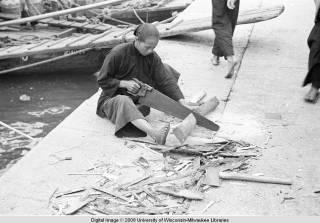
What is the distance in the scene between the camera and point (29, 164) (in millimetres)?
4137

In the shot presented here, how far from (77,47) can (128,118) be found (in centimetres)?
395

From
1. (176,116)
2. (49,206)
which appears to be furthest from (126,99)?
(49,206)

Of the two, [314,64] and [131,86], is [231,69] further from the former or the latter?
[131,86]

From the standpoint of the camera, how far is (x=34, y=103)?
336 inches

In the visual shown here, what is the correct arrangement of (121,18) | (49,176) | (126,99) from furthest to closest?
(121,18), (126,99), (49,176)

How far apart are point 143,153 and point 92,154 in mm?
468

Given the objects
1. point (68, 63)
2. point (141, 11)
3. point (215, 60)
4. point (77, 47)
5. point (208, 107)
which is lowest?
point (68, 63)

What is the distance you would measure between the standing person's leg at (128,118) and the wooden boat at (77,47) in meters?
3.54

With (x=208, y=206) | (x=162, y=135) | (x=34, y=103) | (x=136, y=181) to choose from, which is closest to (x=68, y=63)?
(x=34, y=103)

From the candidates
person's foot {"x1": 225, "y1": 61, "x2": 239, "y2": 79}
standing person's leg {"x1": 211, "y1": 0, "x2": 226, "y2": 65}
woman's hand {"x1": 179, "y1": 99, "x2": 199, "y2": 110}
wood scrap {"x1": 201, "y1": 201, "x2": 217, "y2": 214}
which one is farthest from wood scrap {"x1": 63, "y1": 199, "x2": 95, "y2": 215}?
standing person's leg {"x1": 211, "y1": 0, "x2": 226, "y2": 65}

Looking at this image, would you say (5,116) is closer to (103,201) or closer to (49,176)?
(49,176)

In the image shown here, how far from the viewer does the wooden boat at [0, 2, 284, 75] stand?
8070 mm

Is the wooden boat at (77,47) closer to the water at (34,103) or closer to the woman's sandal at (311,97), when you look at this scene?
the water at (34,103)

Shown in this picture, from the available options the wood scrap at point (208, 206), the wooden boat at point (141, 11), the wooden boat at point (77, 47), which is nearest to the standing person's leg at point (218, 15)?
the wooden boat at point (77, 47)
